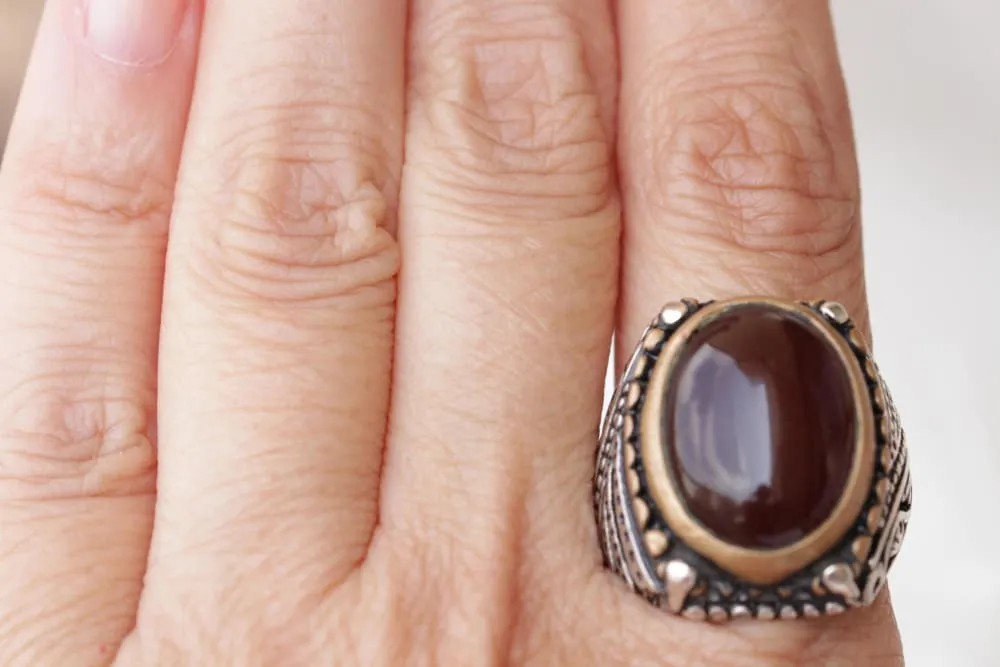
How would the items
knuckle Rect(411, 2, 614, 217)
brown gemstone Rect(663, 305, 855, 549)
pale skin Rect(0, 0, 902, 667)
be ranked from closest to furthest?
brown gemstone Rect(663, 305, 855, 549) → pale skin Rect(0, 0, 902, 667) → knuckle Rect(411, 2, 614, 217)

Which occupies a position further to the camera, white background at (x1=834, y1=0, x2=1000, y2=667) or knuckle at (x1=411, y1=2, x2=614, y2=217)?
white background at (x1=834, y1=0, x2=1000, y2=667)

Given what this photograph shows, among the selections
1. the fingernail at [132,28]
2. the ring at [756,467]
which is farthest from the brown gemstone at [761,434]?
the fingernail at [132,28]

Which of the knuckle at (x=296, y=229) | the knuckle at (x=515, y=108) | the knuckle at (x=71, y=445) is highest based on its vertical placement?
the knuckle at (x=515, y=108)

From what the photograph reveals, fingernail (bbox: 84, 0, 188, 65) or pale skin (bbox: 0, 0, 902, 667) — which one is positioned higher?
fingernail (bbox: 84, 0, 188, 65)

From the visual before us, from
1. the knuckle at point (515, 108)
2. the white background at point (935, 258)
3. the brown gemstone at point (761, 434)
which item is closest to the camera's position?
the brown gemstone at point (761, 434)

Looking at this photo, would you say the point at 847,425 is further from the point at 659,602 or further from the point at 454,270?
the point at 454,270

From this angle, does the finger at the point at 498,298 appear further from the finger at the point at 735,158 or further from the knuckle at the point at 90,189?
the knuckle at the point at 90,189

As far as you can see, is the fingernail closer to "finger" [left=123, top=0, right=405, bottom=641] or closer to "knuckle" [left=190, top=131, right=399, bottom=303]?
"finger" [left=123, top=0, right=405, bottom=641]

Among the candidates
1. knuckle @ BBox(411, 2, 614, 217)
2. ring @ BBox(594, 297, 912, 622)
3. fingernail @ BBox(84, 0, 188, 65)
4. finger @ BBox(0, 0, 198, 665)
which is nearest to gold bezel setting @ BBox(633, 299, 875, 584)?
ring @ BBox(594, 297, 912, 622)

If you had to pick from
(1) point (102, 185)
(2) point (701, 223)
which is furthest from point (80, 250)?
(2) point (701, 223)
